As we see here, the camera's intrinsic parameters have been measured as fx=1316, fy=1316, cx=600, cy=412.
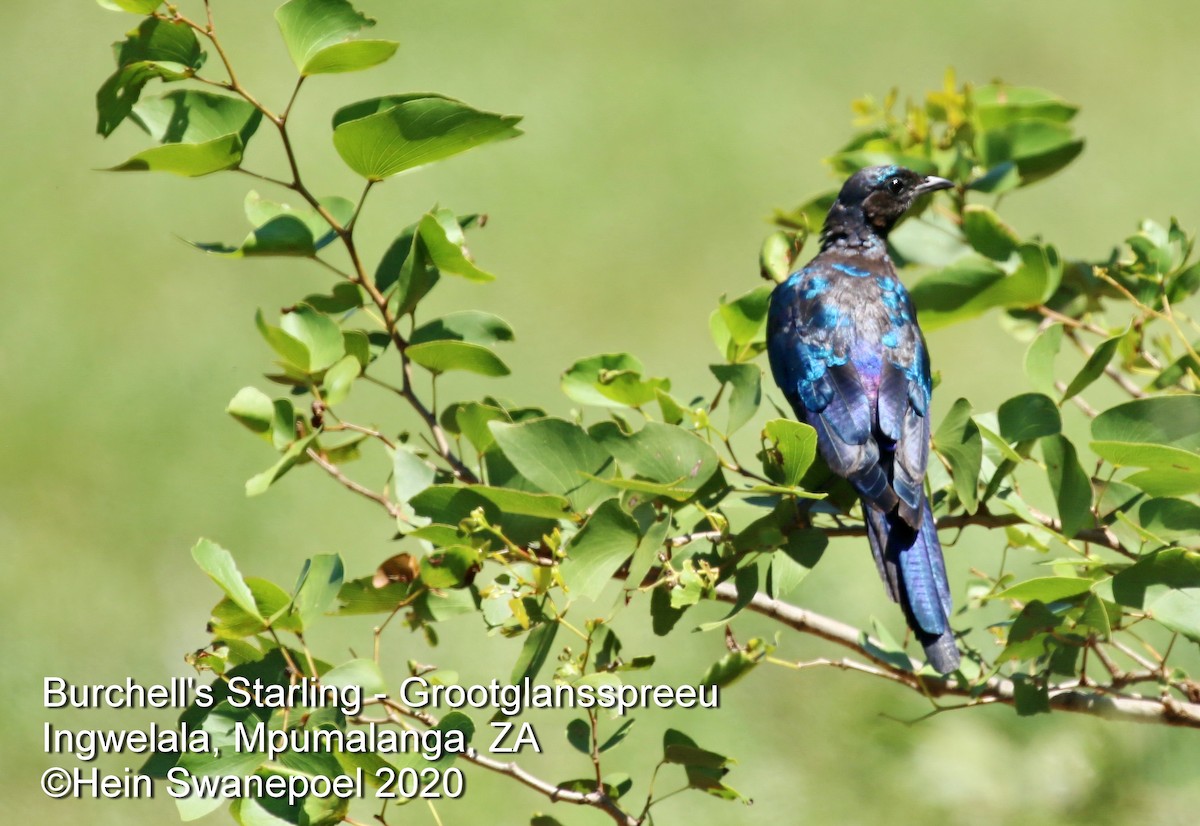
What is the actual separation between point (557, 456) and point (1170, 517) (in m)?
0.89

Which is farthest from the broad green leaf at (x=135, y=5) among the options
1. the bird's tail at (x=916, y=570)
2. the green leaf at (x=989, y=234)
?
the green leaf at (x=989, y=234)

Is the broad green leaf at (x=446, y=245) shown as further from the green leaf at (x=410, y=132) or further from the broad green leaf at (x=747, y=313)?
the broad green leaf at (x=747, y=313)

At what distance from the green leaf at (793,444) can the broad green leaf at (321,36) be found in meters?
0.80

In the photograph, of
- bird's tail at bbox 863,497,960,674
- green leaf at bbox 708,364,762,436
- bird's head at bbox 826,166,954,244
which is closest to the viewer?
green leaf at bbox 708,364,762,436

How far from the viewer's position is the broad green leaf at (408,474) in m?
2.09

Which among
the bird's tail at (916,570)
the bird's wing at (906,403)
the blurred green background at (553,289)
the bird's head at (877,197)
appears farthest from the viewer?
the blurred green background at (553,289)

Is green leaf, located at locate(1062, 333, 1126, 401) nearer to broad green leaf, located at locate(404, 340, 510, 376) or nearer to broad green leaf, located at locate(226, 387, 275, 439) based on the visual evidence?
broad green leaf, located at locate(404, 340, 510, 376)

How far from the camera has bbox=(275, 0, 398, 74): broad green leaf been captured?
1.95 m

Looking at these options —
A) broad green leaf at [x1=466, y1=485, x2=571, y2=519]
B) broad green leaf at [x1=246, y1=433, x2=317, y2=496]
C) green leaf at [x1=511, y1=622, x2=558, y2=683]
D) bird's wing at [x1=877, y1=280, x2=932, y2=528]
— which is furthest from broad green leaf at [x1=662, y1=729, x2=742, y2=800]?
broad green leaf at [x1=246, y1=433, x2=317, y2=496]

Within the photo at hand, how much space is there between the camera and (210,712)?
5.82 ft

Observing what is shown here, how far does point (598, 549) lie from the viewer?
6.18ft

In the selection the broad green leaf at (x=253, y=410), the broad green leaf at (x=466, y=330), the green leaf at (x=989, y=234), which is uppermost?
the green leaf at (x=989, y=234)

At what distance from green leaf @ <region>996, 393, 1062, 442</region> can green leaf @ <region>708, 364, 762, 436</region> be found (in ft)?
1.21

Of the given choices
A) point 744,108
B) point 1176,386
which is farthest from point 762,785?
point 744,108
